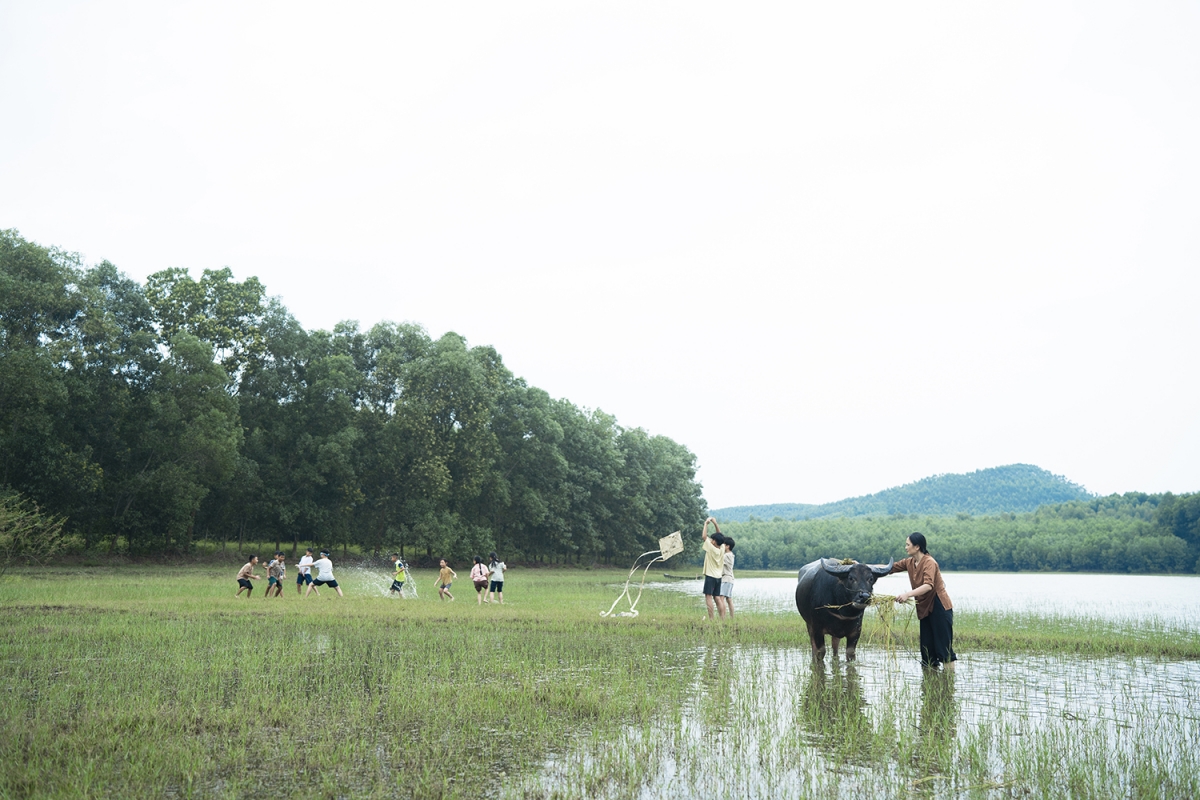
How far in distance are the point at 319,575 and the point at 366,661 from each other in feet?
46.0

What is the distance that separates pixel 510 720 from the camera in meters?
8.35

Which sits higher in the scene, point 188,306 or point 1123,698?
point 188,306

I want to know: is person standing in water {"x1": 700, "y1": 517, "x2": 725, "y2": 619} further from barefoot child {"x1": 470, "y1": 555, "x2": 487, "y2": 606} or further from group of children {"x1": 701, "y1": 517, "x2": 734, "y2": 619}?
barefoot child {"x1": 470, "y1": 555, "x2": 487, "y2": 606}

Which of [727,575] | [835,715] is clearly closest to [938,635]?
[835,715]

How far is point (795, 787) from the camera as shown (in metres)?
6.47

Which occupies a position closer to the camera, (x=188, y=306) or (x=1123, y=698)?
(x=1123, y=698)

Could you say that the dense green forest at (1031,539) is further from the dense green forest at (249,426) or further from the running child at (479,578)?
the running child at (479,578)

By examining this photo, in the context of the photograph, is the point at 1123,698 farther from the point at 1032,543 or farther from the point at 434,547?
the point at 1032,543

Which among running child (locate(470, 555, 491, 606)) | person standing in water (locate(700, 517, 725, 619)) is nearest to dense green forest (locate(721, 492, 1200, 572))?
running child (locate(470, 555, 491, 606))

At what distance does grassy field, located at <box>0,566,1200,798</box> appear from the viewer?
21.2ft

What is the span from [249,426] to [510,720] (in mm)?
44490

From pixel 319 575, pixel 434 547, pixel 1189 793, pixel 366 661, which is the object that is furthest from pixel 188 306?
pixel 1189 793

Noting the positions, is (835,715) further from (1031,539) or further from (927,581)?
(1031,539)

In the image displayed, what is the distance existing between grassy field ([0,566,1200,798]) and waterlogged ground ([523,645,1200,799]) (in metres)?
0.04
